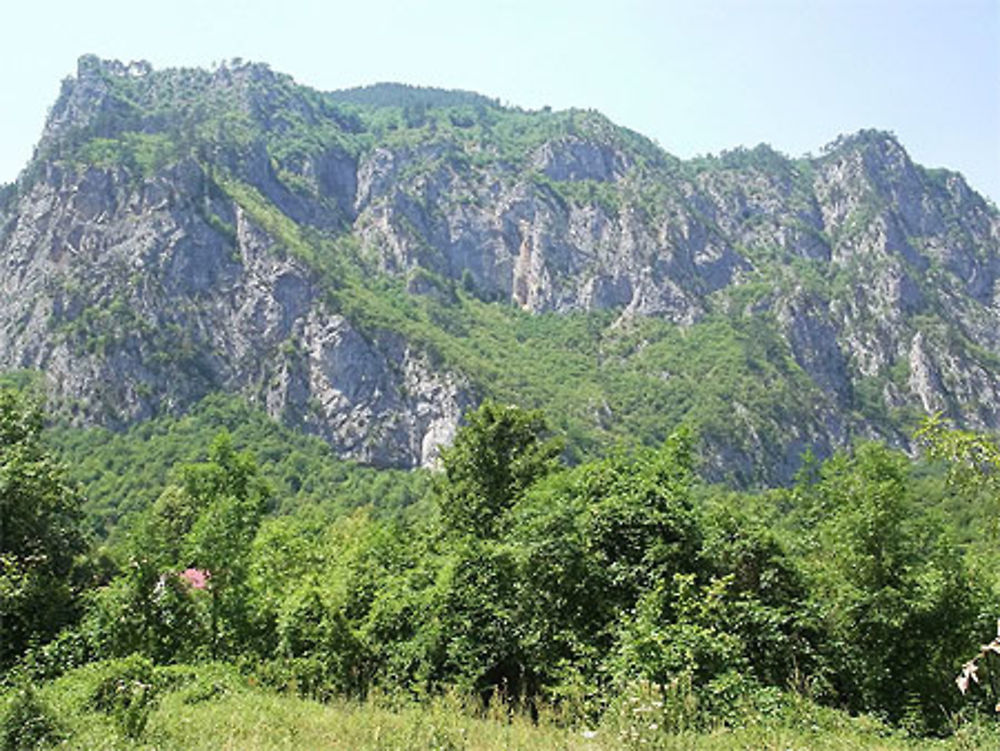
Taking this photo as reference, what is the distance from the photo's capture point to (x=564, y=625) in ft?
39.6

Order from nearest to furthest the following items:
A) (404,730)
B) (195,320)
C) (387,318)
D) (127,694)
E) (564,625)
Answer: (404,730)
(127,694)
(564,625)
(195,320)
(387,318)

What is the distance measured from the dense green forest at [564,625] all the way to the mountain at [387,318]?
8717cm

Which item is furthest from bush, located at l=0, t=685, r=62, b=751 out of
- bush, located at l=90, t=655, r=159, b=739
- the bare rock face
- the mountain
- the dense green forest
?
the bare rock face

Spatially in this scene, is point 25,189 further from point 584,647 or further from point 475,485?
point 584,647

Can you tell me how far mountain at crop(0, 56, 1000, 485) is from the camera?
122750mm

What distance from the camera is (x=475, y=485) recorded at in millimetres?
26797

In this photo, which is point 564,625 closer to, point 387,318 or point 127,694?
point 127,694

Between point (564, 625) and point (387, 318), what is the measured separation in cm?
13246

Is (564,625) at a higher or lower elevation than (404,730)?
higher

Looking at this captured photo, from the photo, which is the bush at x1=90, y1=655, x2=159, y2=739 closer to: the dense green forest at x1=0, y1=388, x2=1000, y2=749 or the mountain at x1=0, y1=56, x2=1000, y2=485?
the dense green forest at x1=0, y1=388, x2=1000, y2=749

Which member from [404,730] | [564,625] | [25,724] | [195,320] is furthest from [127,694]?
[195,320]

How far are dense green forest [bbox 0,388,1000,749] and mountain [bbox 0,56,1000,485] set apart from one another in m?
87.2

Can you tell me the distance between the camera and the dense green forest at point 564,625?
8.58m

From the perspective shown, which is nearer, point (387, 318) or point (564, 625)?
point (564, 625)
